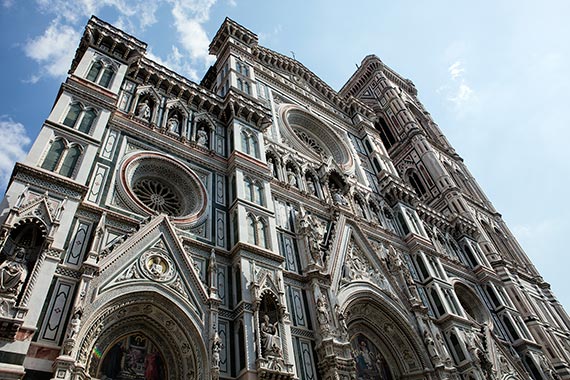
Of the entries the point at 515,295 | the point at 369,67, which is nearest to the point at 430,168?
the point at 515,295

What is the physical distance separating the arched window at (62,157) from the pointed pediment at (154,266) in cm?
215

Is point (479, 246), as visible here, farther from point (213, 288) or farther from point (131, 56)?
point (131, 56)

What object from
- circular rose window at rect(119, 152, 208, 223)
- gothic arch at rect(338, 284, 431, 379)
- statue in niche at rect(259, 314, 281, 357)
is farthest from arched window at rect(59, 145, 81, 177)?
gothic arch at rect(338, 284, 431, 379)

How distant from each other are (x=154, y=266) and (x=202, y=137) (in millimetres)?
6182

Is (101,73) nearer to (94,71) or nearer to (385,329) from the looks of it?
(94,71)

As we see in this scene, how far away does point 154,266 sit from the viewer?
34.8 feet

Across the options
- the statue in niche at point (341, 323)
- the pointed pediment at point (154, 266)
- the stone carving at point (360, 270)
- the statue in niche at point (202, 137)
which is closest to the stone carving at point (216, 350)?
the pointed pediment at point (154, 266)

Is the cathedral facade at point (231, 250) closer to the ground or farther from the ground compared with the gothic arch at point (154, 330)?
farther from the ground

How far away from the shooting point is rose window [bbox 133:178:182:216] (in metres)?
12.7

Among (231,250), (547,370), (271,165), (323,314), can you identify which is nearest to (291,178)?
(271,165)

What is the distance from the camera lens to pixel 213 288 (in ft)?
36.3

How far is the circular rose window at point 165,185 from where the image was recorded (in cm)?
1252

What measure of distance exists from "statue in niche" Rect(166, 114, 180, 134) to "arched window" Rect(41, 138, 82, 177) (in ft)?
13.3

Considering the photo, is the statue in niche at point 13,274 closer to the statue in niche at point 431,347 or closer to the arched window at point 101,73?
the arched window at point 101,73
